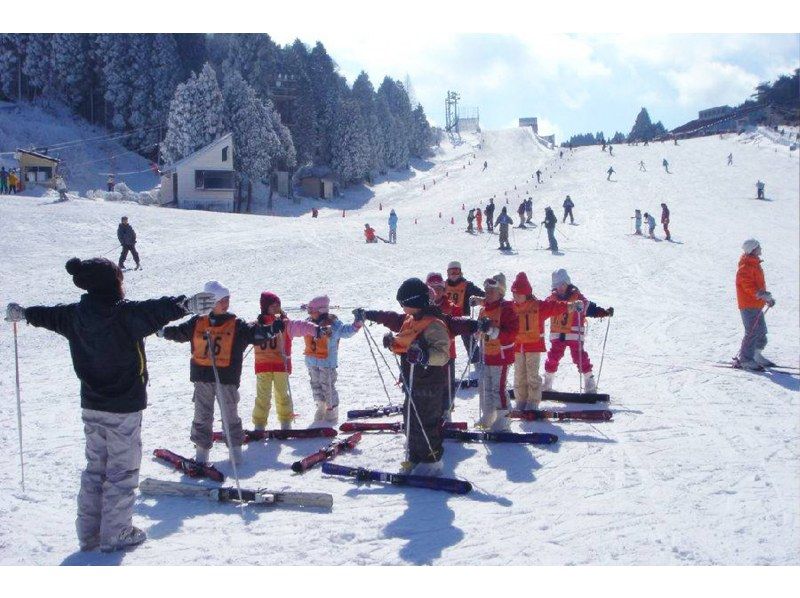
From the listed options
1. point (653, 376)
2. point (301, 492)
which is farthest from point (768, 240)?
point (301, 492)

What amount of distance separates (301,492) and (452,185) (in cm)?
5022

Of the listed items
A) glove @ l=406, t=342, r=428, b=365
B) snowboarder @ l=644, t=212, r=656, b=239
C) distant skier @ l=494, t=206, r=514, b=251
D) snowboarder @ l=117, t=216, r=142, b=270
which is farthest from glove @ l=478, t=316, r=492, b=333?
snowboarder @ l=644, t=212, r=656, b=239

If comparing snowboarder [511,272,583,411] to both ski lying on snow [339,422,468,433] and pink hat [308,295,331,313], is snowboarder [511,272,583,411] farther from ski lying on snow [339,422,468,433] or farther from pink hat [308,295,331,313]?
pink hat [308,295,331,313]

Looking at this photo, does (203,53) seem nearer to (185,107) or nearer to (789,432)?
(185,107)

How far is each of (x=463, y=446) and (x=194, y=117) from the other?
118 ft

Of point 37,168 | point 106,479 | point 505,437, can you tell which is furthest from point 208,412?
Result: point 37,168

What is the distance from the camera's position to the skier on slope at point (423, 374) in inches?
223

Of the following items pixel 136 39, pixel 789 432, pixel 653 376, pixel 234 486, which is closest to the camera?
pixel 234 486

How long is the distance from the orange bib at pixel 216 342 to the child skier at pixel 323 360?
4.34 feet

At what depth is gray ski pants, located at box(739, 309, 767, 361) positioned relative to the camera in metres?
9.80

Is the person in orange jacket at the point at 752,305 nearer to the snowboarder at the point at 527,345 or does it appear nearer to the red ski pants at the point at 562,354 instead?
the red ski pants at the point at 562,354

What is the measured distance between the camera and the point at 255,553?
4367 mm

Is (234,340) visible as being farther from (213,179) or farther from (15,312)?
(213,179)

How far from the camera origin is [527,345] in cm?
759
